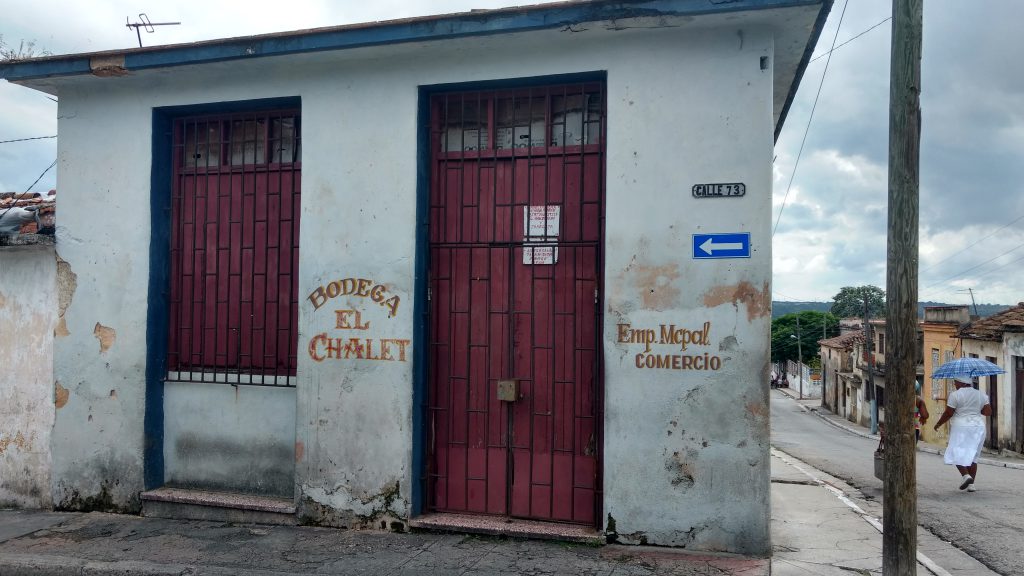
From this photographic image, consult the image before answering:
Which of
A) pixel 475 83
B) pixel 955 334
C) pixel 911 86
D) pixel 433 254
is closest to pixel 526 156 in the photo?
pixel 475 83

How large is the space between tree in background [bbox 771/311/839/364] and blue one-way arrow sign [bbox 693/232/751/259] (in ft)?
246

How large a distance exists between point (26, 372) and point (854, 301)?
319 feet

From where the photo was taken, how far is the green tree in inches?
3418

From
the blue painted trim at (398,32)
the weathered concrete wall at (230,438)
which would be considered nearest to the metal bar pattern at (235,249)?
the weathered concrete wall at (230,438)

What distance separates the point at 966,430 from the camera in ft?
30.5

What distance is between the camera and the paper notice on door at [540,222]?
252 inches

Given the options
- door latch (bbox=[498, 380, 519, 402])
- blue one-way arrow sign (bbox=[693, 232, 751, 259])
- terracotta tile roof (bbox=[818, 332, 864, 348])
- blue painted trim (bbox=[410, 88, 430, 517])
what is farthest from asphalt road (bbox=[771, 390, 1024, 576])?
terracotta tile roof (bbox=[818, 332, 864, 348])

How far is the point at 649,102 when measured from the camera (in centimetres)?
602

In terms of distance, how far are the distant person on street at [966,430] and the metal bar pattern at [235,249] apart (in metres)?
8.28

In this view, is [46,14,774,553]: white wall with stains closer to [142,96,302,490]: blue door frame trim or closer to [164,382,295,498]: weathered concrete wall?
[142,96,302,490]: blue door frame trim

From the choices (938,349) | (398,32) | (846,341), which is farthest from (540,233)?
(846,341)

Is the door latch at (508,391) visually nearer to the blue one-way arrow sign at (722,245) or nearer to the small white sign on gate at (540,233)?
the small white sign on gate at (540,233)

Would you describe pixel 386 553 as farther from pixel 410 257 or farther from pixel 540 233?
pixel 540 233

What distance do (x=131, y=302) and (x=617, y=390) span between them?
16.3 ft
